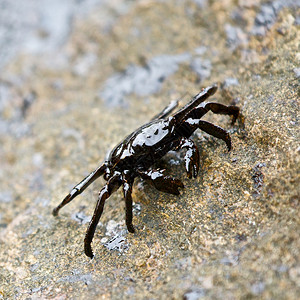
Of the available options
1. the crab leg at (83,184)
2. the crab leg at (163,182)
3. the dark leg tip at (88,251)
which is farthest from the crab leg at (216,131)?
the dark leg tip at (88,251)

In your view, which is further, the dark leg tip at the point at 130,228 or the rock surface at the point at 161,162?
the dark leg tip at the point at 130,228

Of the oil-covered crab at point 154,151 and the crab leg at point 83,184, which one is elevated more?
the oil-covered crab at point 154,151

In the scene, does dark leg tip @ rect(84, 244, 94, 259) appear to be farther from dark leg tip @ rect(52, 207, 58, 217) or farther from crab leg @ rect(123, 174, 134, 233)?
dark leg tip @ rect(52, 207, 58, 217)

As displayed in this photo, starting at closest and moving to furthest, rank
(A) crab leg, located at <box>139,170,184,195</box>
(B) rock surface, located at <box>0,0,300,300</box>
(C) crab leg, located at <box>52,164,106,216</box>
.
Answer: (B) rock surface, located at <box>0,0,300,300</box> → (A) crab leg, located at <box>139,170,184,195</box> → (C) crab leg, located at <box>52,164,106,216</box>

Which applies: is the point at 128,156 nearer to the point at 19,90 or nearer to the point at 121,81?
the point at 121,81

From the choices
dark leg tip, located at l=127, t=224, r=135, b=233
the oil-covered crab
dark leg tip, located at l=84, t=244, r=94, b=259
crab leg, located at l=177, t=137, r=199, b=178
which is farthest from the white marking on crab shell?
dark leg tip, located at l=84, t=244, r=94, b=259

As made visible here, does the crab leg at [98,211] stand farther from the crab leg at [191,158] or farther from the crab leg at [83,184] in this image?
the crab leg at [191,158]
